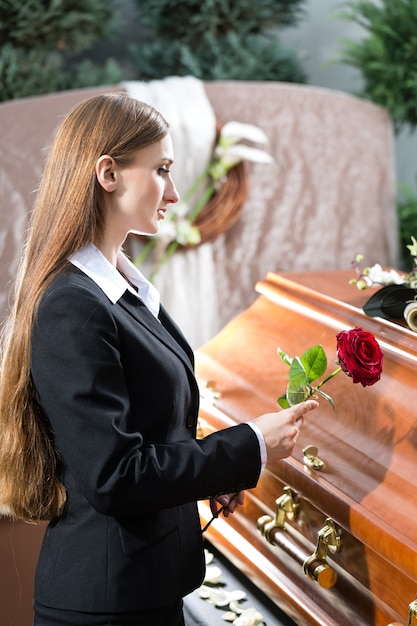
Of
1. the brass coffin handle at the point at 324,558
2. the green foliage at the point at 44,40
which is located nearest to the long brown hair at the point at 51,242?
the brass coffin handle at the point at 324,558

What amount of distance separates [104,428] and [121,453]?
43 mm


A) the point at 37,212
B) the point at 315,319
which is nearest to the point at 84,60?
the point at 315,319

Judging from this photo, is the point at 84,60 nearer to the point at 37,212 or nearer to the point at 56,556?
the point at 37,212

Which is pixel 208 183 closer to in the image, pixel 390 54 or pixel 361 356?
pixel 390 54

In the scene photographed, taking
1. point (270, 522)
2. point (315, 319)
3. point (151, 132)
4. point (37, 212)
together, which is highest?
point (151, 132)

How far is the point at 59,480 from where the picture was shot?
116cm

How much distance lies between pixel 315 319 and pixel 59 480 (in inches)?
25.8

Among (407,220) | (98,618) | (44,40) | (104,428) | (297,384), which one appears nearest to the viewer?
(104,428)

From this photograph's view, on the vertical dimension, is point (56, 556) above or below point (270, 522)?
above

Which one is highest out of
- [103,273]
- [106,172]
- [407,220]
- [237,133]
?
[106,172]

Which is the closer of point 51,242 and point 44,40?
point 51,242

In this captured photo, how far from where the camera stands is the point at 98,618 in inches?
44.0

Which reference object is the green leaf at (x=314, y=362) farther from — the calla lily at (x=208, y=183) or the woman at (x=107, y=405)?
the calla lily at (x=208, y=183)

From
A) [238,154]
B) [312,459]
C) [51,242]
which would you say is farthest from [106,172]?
[238,154]
